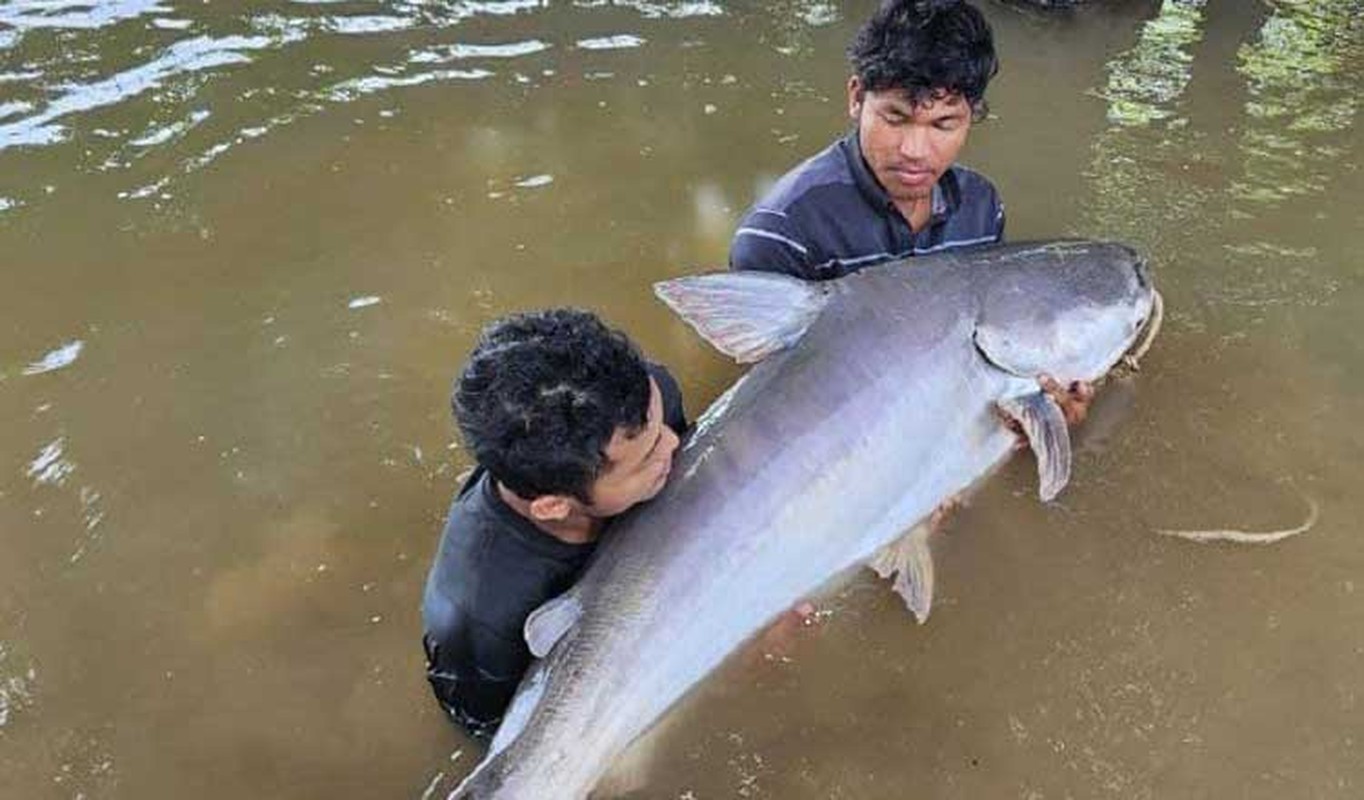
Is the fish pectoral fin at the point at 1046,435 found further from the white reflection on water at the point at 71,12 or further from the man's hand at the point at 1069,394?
the white reflection on water at the point at 71,12

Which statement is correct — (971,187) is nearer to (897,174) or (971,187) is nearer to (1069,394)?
(897,174)

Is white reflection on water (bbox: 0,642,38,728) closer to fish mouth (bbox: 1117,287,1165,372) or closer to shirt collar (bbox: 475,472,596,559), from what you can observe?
shirt collar (bbox: 475,472,596,559)

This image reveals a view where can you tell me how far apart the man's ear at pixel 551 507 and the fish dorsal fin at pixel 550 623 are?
135 mm

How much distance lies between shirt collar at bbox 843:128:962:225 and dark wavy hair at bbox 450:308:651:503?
1.25 m

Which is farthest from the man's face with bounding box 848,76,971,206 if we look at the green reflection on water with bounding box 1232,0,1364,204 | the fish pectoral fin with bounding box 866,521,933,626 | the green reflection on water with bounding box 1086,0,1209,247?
the green reflection on water with bounding box 1232,0,1364,204

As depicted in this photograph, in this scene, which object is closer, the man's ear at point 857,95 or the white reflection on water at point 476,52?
the man's ear at point 857,95

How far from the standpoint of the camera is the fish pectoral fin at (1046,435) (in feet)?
7.88

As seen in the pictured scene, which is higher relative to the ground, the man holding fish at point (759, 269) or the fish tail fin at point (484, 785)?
the man holding fish at point (759, 269)

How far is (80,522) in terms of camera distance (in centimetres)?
313

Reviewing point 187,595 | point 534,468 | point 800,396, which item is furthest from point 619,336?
point 187,595

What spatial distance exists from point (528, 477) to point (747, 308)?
61cm

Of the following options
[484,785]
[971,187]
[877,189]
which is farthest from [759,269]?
[484,785]

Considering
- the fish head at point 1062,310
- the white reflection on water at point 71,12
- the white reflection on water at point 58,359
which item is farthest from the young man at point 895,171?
the white reflection on water at point 71,12

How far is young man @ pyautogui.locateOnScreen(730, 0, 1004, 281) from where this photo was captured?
8.89ft
